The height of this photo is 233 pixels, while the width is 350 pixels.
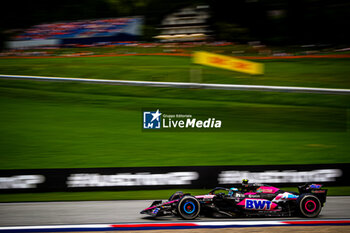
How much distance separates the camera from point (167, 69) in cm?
1354

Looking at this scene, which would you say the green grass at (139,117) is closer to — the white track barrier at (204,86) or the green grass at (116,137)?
the green grass at (116,137)

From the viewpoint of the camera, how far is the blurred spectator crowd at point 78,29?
13797 millimetres

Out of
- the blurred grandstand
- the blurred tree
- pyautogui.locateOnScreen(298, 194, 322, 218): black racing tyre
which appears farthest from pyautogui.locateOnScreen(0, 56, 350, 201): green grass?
pyautogui.locateOnScreen(298, 194, 322, 218): black racing tyre

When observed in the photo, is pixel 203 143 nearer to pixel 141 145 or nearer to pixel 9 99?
pixel 141 145

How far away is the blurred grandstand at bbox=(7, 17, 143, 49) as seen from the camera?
45.1 ft

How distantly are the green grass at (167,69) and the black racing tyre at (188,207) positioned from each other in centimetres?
771

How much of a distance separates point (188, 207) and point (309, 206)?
2376 millimetres

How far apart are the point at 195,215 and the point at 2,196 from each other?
509 centimetres

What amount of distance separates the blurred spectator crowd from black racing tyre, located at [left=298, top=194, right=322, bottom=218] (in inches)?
393
